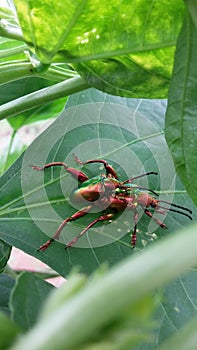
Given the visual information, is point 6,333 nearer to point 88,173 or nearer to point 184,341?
point 184,341

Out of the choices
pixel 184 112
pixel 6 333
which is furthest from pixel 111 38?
pixel 6 333

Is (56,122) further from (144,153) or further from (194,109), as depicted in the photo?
(194,109)

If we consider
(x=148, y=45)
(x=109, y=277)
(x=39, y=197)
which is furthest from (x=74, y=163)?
(x=109, y=277)

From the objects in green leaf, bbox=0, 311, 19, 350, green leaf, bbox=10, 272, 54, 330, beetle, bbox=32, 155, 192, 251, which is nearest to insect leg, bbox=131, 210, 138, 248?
beetle, bbox=32, 155, 192, 251

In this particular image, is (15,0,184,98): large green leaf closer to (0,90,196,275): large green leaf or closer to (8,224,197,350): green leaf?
(0,90,196,275): large green leaf

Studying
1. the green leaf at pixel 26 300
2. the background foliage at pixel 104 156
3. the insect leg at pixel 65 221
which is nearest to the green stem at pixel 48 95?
the background foliage at pixel 104 156
